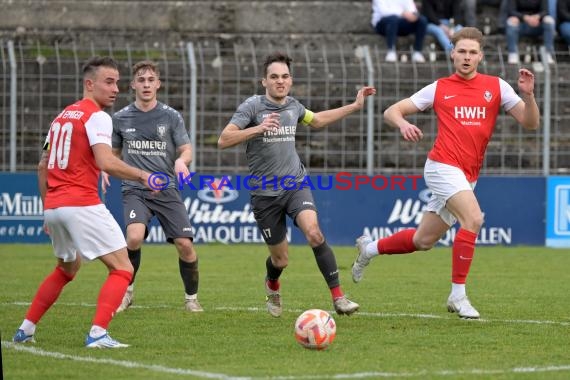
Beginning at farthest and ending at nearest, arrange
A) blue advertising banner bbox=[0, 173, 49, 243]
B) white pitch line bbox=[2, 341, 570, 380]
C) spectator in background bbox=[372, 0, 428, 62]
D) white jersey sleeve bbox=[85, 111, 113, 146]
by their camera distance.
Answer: spectator in background bbox=[372, 0, 428, 62] → blue advertising banner bbox=[0, 173, 49, 243] → white jersey sleeve bbox=[85, 111, 113, 146] → white pitch line bbox=[2, 341, 570, 380]

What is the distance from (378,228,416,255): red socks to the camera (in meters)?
11.6

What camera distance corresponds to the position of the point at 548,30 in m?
23.7

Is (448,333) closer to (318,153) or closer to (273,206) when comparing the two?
(273,206)

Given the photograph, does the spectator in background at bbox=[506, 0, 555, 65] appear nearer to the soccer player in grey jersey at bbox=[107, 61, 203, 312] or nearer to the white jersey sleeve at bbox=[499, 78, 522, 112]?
the white jersey sleeve at bbox=[499, 78, 522, 112]

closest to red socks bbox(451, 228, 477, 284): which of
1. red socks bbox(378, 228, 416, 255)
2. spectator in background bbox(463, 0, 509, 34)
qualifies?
red socks bbox(378, 228, 416, 255)

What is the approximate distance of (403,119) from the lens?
11016 millimetres

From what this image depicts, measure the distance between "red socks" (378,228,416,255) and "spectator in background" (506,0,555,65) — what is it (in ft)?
38.5

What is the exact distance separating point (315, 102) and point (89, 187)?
44.6 ft

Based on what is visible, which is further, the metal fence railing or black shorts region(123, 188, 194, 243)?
the metal fence railing

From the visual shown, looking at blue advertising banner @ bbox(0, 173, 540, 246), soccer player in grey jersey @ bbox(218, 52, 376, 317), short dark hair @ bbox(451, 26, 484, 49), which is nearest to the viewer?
short dark hair @ bbox(451, 26, 484, 49)

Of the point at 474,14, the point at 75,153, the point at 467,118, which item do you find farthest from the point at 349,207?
the point at 75,153

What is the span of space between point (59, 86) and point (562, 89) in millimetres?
9084

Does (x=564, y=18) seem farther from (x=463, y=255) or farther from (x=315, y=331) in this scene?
(x=315, y=331)

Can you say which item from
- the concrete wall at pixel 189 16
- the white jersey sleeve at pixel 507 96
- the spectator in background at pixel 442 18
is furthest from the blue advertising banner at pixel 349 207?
the white jersey sleeve at pixel 507 96
